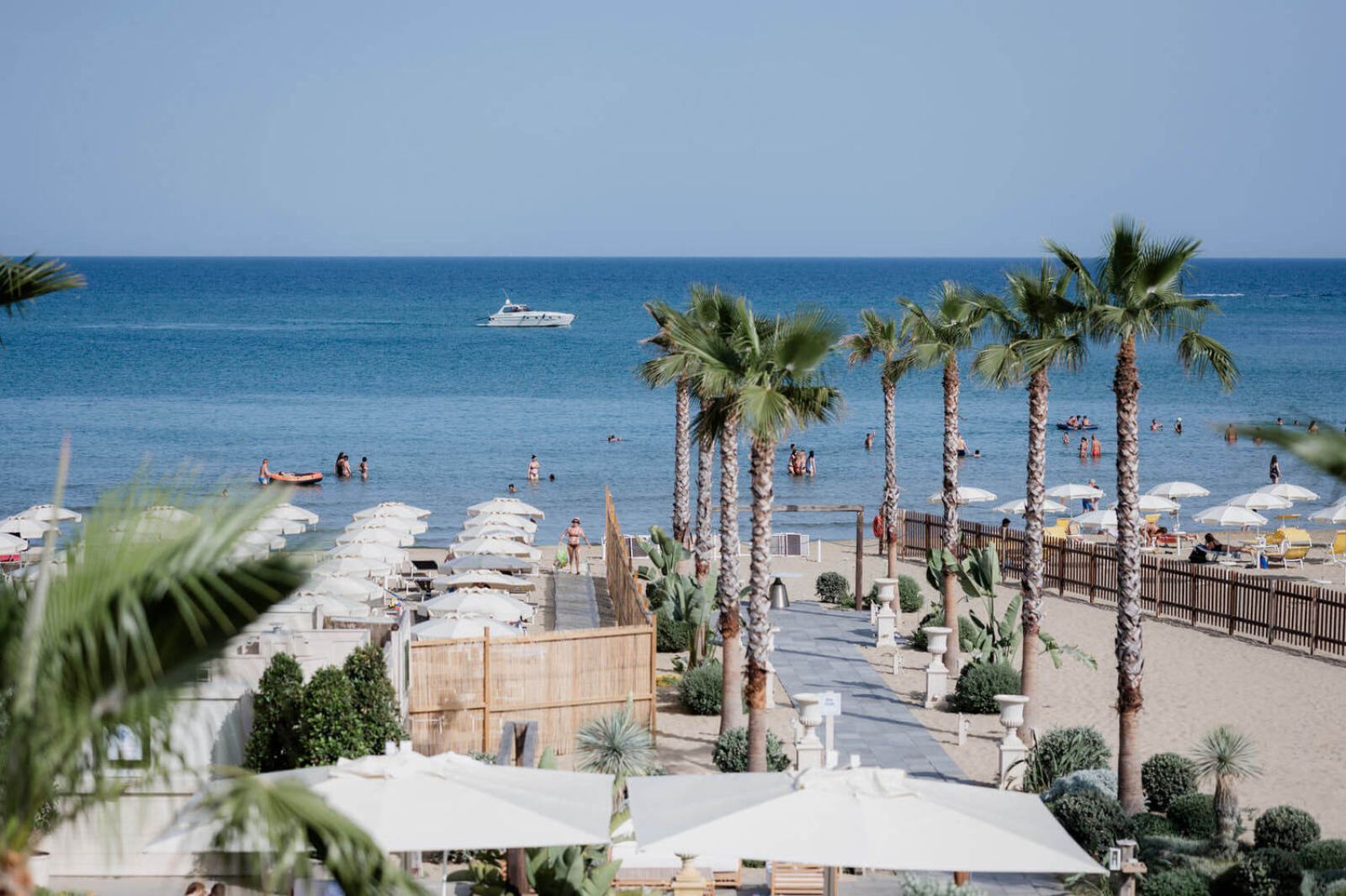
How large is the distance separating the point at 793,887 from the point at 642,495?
3979cm

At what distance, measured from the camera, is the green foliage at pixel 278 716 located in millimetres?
13719

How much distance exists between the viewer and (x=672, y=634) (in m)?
23.9

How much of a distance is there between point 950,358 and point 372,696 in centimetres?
1236

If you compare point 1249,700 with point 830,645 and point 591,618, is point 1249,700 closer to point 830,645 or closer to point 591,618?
point 830,645

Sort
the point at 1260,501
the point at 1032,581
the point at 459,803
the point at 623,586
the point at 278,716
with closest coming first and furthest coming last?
1. the point at 459,803
2. the point at 278,716
3. the point at 1032,581
4. the point at 623,586
5. the point at 1260,501

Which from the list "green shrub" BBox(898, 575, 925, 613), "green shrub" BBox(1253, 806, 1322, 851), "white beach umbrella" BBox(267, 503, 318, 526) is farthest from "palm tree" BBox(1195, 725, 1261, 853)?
"white beach umbrella" BBox(267, 503, 318, 526)

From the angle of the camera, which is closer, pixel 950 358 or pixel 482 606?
pixel 482 606

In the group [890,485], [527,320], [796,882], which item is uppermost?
[527,320]

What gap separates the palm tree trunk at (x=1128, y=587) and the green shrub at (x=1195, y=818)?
0.55 meters

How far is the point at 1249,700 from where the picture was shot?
20.3 metres

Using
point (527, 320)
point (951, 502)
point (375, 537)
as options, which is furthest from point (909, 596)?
point (527, 320)

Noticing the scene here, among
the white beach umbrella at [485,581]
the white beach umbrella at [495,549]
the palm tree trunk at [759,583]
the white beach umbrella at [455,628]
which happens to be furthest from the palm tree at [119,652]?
the white beach umbrella at [495,549]

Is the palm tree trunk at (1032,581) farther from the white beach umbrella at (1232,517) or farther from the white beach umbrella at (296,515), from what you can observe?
the white beach umbrella at (1232,517)

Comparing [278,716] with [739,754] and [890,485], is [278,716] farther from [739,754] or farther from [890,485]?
[890,485]
